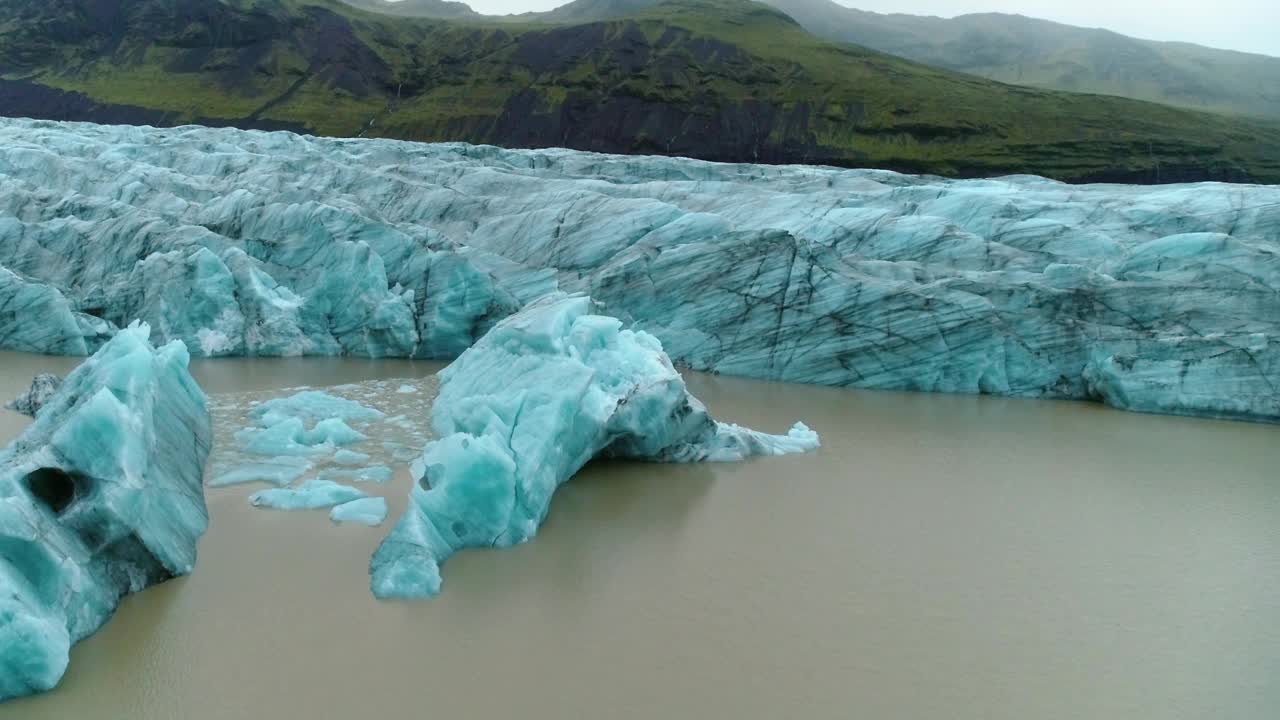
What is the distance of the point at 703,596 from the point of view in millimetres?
5984

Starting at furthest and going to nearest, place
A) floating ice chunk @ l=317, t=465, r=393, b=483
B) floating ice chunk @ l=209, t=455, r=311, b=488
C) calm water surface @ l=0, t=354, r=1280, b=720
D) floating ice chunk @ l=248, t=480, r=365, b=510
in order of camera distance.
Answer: floating ice chunk @ l=317, t=465, r=393, b=483, floating ice chunk @ l=209, t=455, r=311, b=488, floating ice chunk @ l=248, t=480, r=365, b=510, calm water surface @ l=0, t=354, r=1280, b=720

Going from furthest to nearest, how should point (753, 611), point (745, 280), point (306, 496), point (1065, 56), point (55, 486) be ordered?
point (1065, 56), point (745, 280), point (306, 496), point (753, 611), point (55, 486)

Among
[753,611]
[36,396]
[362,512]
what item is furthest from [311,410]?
[753,611]

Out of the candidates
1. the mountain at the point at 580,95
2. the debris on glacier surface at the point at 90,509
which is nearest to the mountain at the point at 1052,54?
the mountain at the point at 580,95

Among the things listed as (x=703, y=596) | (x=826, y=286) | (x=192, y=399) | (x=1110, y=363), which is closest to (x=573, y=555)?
(x=703, y=596)

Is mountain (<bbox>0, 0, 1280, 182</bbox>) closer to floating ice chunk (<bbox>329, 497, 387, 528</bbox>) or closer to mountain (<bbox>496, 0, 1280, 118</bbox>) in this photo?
mountain (<bbox>496, 0, 1280, 118</bbox>)

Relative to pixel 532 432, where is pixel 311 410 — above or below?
below

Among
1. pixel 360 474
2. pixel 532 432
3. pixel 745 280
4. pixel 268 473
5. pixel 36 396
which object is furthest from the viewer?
pixel 745 280

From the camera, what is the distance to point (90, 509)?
16.9ft

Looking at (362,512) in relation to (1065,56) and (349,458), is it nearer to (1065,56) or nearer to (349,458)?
(349,458)

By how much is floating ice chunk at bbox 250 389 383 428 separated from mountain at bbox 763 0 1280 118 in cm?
9303

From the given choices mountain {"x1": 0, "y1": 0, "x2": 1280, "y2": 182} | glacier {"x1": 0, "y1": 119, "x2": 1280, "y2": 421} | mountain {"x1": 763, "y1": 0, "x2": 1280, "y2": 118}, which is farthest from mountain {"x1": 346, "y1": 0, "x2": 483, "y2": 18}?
glacier {"x1": 0, "y1": 119, "x2": 1280, "y2": 421}

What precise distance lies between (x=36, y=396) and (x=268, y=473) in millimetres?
3609

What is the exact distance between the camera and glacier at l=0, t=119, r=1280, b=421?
13711mm
